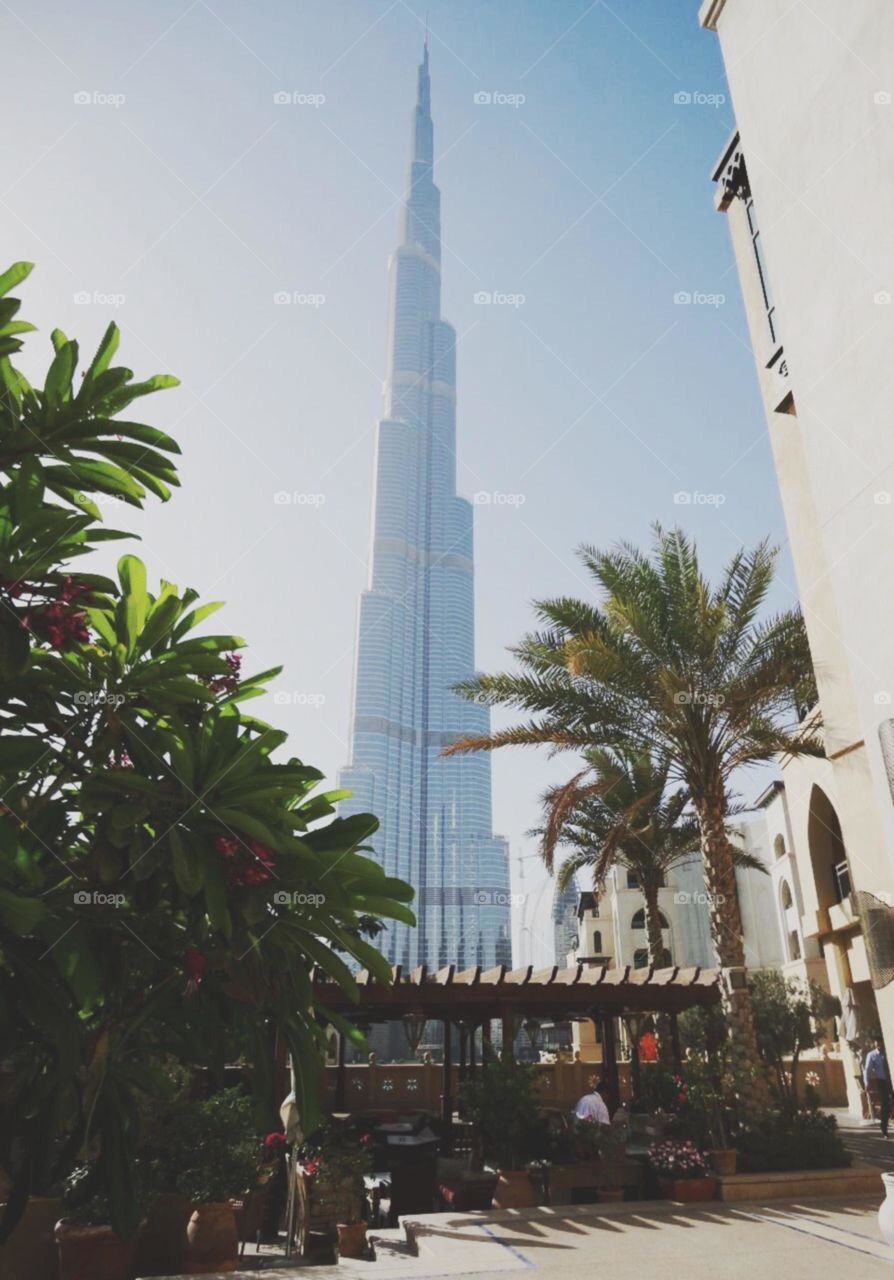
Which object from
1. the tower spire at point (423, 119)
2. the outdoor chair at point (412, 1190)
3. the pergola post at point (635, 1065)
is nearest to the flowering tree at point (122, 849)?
the outdoor chair at point (412, 1190)

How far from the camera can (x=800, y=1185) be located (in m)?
9.52

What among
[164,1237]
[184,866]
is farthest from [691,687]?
[184,866]

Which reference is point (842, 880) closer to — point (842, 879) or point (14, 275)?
point (842, 879)

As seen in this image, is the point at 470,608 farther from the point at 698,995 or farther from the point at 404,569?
the point at 698,995

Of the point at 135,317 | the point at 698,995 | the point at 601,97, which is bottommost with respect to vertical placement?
the point at 698,995

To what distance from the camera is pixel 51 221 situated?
8.25 metres

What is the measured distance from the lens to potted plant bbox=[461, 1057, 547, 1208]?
363 inches

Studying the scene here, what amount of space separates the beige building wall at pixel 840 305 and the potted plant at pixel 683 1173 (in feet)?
8.89

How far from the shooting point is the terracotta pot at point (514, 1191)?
916 centimetres

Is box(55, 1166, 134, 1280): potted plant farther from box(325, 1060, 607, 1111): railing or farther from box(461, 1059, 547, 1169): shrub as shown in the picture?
box(325, 1060, 607, 1111): railing

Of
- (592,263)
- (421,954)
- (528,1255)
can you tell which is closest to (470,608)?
(421,954)

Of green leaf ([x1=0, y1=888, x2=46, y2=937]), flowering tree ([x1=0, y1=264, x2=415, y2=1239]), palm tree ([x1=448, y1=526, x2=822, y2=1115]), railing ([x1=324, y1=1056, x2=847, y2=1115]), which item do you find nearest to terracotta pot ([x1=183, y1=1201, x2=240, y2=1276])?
flowering tree ([x1=0, y1=264, x2=415, y2=1239])

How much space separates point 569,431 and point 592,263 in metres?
3.70

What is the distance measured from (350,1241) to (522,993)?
4676 millimetres
